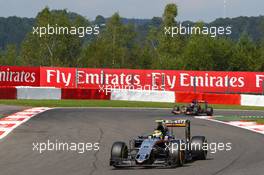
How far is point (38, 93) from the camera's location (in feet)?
109

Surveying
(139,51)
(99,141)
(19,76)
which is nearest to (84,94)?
(19,76)

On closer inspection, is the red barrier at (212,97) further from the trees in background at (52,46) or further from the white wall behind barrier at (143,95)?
the trees in background at (52,46)

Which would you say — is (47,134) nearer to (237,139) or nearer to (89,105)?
(237,139)

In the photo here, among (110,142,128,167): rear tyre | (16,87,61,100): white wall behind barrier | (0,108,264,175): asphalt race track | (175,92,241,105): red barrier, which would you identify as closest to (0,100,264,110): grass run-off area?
(175,92,241,105): red barrier

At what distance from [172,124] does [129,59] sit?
321 feet

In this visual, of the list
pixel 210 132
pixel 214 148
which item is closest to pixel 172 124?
pixel 214 148

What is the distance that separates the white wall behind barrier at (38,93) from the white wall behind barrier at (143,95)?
2871mm

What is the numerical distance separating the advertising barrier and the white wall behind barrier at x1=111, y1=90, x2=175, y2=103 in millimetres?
1568

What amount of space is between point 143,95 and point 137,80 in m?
2.28

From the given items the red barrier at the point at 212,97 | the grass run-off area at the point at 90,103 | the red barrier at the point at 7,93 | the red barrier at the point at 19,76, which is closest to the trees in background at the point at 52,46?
the red barrier at the point at 19,76

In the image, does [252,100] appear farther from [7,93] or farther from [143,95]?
[7,93]

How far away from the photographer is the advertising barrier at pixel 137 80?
3641 cm

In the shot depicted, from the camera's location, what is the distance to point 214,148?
15008 millimetres

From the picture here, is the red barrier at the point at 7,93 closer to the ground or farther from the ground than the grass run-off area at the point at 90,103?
farther from the ground
